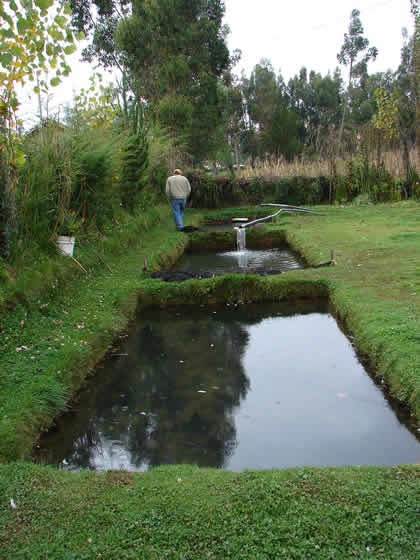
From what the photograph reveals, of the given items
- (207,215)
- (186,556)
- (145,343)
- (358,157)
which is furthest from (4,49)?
(358,157)

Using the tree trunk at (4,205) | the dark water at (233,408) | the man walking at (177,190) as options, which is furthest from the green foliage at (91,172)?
the man walking at (177,190)

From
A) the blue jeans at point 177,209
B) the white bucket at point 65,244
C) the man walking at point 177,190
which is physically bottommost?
the white bucket at point 65,244

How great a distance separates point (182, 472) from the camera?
2453 millimetres

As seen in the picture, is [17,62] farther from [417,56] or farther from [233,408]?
[417,56]

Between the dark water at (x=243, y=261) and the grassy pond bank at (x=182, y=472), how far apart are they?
1033 millimetres

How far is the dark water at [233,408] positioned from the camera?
2.96m

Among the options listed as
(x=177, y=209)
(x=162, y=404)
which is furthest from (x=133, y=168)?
(x=162, y=404)

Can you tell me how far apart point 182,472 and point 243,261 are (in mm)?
6812

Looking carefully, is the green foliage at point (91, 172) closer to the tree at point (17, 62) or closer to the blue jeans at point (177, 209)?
the tree at point (17, 62)

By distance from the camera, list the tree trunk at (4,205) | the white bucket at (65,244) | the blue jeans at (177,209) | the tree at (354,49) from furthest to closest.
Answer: the tree at (354,49) → the blue jeans at (177,209) → the white bucket at (65,244) → the tree trunk at (4,205)

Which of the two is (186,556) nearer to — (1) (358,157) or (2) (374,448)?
(2) (374,448)

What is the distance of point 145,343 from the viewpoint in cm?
504

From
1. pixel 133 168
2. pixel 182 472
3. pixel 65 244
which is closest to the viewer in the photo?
pixel 182 472

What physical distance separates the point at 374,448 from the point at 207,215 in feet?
43.8
